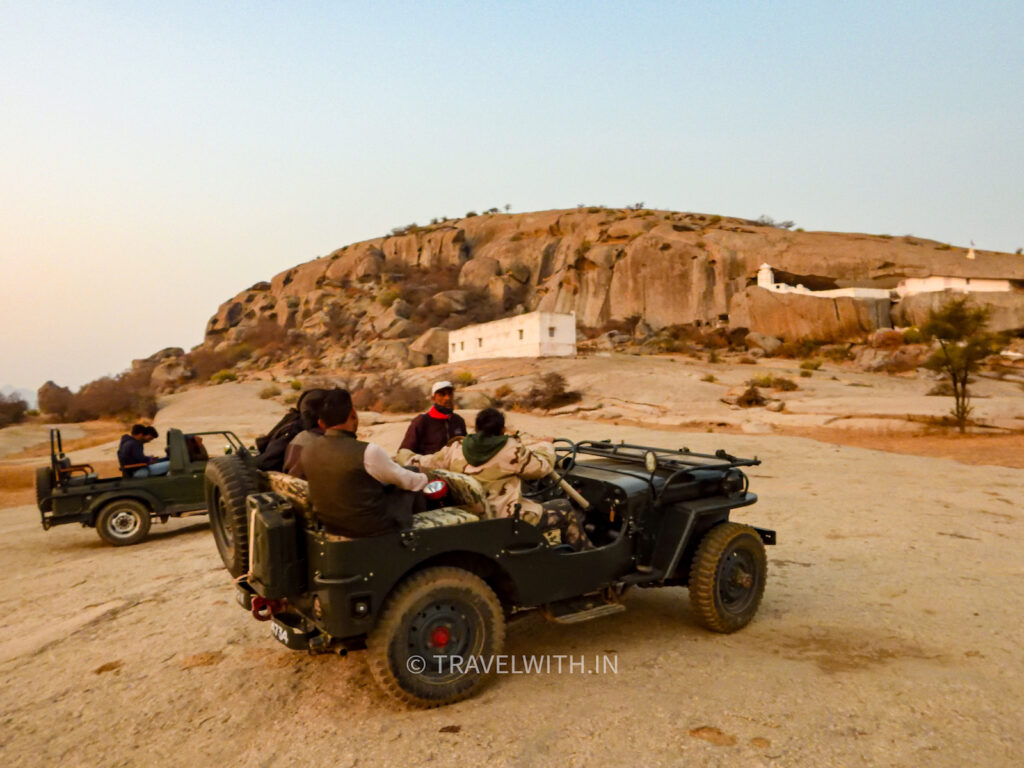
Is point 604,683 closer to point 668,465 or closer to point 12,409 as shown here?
point 668,465

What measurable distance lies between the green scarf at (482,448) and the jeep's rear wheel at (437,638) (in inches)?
29.2

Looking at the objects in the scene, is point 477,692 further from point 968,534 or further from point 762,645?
point 968,534

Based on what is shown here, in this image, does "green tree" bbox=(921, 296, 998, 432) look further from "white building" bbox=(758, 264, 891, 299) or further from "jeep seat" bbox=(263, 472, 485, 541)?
"white building" bbox=(758, 264, 891, 299)

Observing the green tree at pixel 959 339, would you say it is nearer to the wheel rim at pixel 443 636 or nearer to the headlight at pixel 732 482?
the headlight at pixel 732 482

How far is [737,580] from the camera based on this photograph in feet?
15.5

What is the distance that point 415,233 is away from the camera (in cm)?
7825

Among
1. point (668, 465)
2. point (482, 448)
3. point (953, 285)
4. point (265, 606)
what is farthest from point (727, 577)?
point (953, 285)

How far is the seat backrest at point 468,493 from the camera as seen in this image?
12.7 feet

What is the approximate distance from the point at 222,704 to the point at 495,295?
199 ft

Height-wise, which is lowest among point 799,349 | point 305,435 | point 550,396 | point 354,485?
point 550,396

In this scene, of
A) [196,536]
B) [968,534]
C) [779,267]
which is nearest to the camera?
[968,534]

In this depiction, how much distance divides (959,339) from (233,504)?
24.3 m

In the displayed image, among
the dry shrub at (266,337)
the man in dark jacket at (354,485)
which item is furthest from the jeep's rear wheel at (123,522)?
the dry shrub at (266,337)

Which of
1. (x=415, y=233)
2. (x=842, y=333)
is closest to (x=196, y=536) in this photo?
(x=842, y=333)
